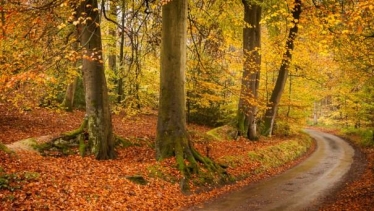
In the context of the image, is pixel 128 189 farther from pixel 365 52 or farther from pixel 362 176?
pixel 365 52

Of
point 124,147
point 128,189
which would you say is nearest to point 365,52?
point 124,147

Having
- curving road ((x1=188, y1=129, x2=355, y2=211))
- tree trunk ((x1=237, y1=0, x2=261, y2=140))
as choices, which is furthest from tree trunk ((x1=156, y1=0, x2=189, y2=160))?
tree trunk ((x1=237, y1=0, x2=261, y2=140))

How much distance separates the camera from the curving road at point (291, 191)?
33.3ft

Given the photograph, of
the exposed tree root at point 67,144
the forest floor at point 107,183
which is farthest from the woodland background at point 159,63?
the exposed tree root at point 67,144

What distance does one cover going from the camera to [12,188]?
7359mm

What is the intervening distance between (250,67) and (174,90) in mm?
8119

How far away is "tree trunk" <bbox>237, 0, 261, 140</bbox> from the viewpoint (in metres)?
18.9

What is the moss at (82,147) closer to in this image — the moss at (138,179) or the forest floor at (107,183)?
the forest floor at (107,183)

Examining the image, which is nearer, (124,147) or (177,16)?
(177,16)

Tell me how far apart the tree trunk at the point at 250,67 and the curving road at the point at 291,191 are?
3.87 metres

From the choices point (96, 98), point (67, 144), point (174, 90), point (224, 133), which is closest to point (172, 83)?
point (174, 90)

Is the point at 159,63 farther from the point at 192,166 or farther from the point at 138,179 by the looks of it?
the point at 138,179

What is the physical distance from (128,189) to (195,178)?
9.07 ft

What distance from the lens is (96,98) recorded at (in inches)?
476
